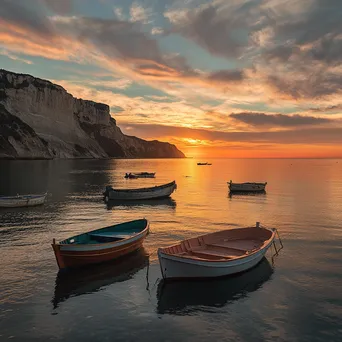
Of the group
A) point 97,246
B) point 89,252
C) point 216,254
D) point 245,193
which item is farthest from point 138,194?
point 216,254

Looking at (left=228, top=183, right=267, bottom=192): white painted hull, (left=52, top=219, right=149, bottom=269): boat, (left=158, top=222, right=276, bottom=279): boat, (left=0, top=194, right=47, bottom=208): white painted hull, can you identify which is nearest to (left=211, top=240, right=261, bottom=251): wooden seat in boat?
(left=158, top=222, right=276, bottom=279): boat

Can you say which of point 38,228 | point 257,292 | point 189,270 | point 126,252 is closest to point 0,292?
point 126,252

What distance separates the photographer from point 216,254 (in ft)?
60.8

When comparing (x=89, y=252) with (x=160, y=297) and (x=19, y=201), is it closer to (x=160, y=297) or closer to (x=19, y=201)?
(x=160, y=297)

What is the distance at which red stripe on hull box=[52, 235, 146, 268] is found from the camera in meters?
17.5

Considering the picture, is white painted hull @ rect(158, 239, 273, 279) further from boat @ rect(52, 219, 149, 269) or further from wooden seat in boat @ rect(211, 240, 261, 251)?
A: boat @ rect(52, 219, 149, 269)

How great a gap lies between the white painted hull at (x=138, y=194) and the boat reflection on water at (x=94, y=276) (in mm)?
26425

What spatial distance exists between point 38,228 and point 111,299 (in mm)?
16008

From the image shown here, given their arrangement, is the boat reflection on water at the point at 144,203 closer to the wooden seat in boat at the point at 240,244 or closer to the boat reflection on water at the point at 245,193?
the boat reflection on water at the point at 245,193

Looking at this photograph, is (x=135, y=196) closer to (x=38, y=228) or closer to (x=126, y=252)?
(x=38, y=228)

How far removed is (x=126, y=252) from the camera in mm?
20484

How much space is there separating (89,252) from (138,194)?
1177 inches

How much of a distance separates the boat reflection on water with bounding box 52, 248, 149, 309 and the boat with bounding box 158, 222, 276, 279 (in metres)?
2.70

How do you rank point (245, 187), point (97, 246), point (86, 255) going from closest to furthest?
point (86, 255), point (97, 246), point (245, 187)
